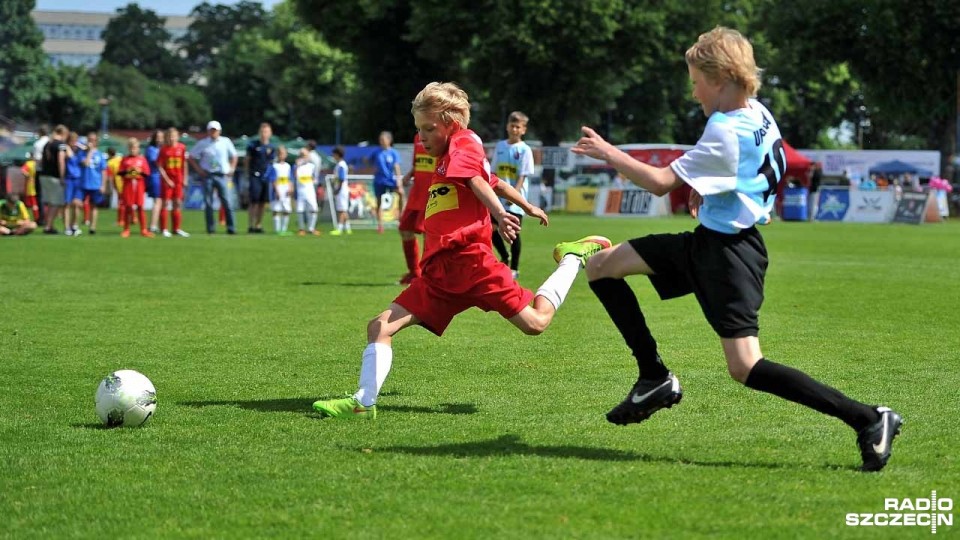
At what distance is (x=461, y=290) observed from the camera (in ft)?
21.8

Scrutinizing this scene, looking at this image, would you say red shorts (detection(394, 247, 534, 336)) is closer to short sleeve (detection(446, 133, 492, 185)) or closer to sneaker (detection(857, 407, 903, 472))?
short sleeve (detection(446, 133, 492, 185))

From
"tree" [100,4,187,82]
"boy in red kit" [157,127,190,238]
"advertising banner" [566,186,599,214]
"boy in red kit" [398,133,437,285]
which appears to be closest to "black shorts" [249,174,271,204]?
"boy in red kit" [157,127,190,238]

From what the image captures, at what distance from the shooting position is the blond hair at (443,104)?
6.75 m

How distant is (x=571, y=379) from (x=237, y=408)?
2096 mm

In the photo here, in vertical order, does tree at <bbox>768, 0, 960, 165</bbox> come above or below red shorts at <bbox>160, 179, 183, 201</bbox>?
above

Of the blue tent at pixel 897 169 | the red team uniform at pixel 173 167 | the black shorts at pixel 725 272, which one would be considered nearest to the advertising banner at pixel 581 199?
the blue tent at pixel 897 169

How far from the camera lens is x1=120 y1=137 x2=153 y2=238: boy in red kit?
25.7 m

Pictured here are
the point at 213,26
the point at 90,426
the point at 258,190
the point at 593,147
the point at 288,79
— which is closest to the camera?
the point at 593,147

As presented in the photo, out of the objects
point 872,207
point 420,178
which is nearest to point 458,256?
point 420,178

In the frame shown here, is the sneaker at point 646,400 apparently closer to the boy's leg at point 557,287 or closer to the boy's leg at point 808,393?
the boy's leg at point 808,393

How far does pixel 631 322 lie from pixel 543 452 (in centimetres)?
76

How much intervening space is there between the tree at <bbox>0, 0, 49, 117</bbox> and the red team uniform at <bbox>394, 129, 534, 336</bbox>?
89.6 metres

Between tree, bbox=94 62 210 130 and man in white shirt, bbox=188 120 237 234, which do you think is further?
tree, bbox=94 62 210 130

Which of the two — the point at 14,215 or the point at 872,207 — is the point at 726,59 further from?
the point at 872,207
